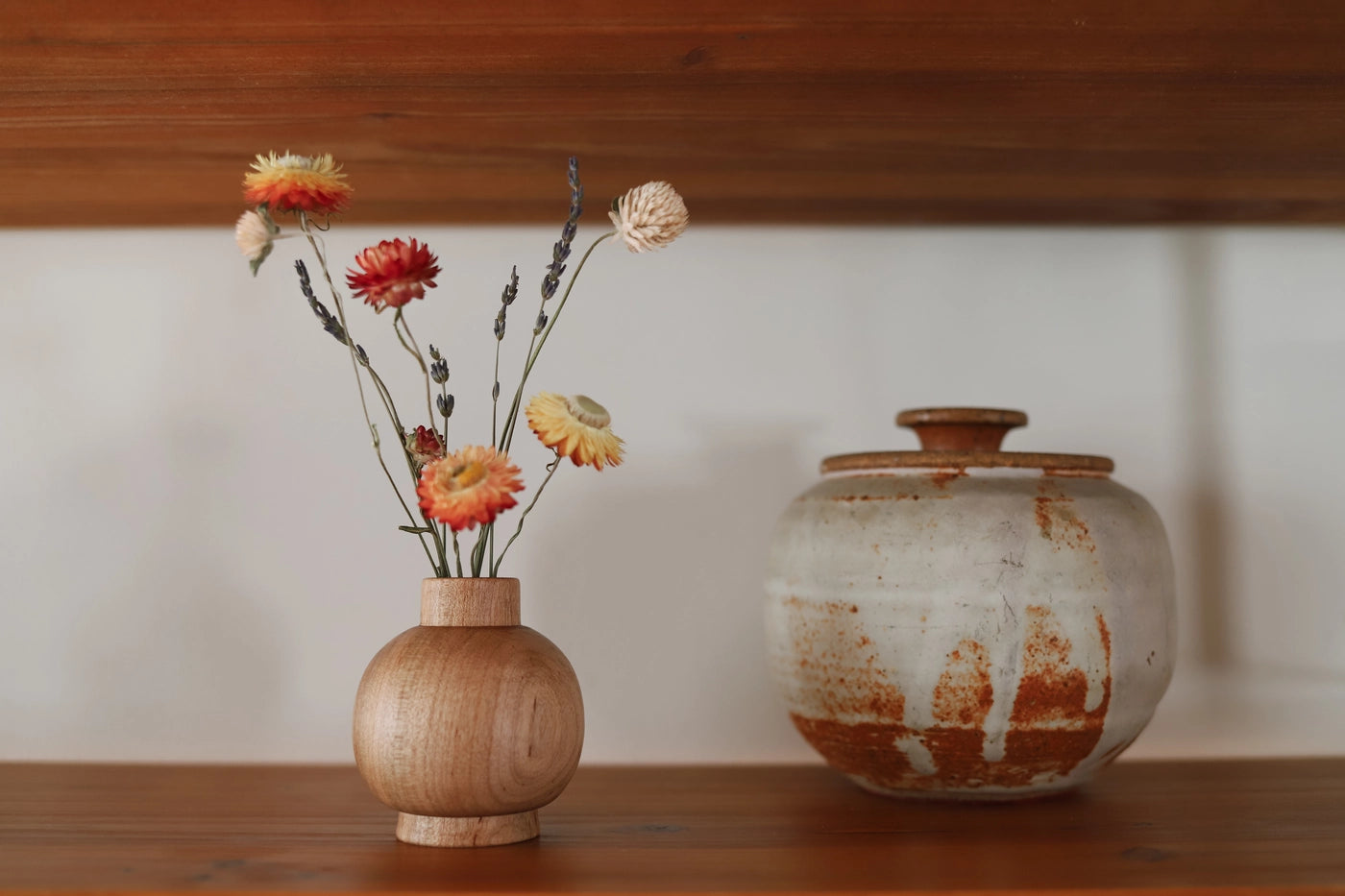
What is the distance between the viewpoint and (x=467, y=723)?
0.66m

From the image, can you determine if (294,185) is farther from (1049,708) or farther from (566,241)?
(1049,708)

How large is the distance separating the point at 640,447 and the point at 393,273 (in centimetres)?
39

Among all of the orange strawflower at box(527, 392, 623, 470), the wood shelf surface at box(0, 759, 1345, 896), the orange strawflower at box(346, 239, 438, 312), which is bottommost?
the wood shelf surface at box(0, 759, 1345, 896)

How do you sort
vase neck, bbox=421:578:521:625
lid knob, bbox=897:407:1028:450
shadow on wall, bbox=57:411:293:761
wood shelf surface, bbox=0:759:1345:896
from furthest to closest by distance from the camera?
1. shadow on wall, bbox=57:411:293:761
2. lid knob, bbox=897:407:1028:450
3. vase neck, bbox=421:578:521:625
4. wood shelf surface, bbox=0:759:1345:896

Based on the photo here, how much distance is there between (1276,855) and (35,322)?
3.51 ft

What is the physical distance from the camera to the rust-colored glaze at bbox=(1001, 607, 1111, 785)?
738 mm

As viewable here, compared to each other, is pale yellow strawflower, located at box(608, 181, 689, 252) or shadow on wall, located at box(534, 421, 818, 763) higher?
pale yellow strawflower, located at box(608, 181, 689, 252)

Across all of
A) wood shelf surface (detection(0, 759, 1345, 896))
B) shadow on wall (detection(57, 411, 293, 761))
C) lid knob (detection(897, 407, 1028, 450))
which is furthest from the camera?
shadow on wall (detection(57, 411, 293, 761))

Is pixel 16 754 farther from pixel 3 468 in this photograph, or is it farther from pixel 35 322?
pixel 35 322

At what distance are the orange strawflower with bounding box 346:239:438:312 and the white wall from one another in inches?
12.9

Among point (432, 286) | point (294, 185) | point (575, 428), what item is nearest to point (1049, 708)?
point (575, 428)

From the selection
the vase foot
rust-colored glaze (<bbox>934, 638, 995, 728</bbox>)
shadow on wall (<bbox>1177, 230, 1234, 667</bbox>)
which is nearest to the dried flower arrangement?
the vase foot

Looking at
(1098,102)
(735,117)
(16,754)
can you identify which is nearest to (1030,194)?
(1098,102)

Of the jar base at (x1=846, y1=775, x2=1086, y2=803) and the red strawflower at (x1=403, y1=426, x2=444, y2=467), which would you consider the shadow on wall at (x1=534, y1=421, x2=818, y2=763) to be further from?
the red strawflower at (x1=403, y1=426, x2=444, y2=467)
